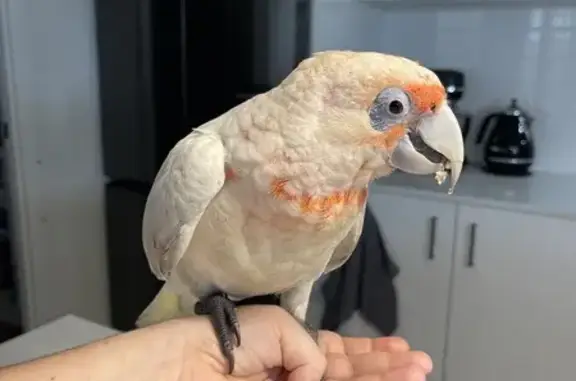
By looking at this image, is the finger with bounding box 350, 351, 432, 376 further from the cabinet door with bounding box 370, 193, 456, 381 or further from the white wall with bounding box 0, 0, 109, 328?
the white wall with bounding box 0, 0, 109, 328

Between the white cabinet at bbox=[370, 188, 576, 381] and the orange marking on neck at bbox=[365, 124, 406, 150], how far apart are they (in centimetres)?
114

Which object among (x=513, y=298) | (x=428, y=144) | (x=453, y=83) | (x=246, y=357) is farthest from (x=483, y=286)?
(x=428, y=144)

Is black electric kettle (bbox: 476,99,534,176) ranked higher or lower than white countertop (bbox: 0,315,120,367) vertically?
higher

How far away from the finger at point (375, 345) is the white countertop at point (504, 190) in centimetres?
81

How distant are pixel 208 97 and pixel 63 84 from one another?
44cm

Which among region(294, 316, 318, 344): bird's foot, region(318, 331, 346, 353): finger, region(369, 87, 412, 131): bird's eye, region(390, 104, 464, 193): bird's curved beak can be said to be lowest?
region(318, 331, 346, 353): finger

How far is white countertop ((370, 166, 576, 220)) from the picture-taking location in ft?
5.93

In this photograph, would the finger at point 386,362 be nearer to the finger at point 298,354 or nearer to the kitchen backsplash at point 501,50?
the finger at point 298,354

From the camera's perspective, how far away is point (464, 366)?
6.47ft

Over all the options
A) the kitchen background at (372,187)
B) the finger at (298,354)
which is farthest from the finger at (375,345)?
the kitchen background at (372,187)

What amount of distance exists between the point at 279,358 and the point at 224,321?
11 centimetres

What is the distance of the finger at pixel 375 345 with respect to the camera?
1.11m

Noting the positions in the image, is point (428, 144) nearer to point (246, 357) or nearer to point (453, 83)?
point (246, 357)

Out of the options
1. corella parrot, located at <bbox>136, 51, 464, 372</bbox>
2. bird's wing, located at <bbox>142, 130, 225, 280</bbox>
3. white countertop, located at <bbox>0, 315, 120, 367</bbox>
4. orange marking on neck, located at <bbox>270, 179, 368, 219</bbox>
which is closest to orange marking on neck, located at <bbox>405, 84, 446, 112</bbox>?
corella parrot, located at <bbox>136, 51, 464, 372</bbox>
